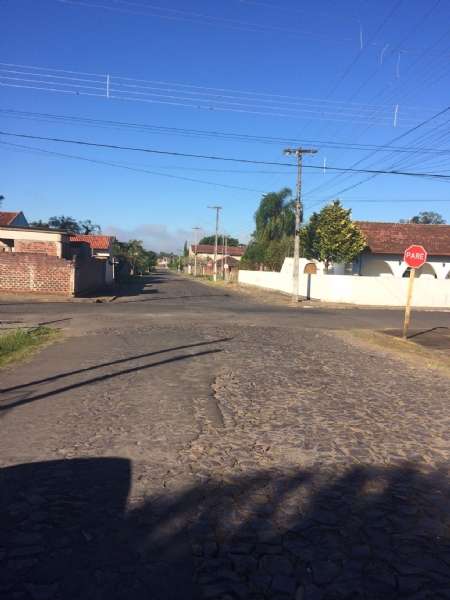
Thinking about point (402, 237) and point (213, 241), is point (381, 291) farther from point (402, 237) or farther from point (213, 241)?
point (213, 241)

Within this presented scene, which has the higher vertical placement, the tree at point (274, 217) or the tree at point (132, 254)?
the tree at point (274, 217)

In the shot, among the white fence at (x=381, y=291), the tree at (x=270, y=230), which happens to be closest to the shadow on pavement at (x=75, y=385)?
the white fence at (x=381, y=291)

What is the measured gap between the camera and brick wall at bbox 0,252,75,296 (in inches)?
1094

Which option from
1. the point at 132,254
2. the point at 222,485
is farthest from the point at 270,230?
the point at 222,485

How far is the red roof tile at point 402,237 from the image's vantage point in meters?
40.4

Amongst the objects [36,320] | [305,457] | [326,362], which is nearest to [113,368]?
[326,362]

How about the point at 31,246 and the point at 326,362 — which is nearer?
the point at 326,362

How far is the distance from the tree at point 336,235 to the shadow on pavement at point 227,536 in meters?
32.3

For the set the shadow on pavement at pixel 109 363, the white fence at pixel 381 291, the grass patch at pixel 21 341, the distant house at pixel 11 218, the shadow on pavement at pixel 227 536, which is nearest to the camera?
the shadow on pavement at pixel 227 536

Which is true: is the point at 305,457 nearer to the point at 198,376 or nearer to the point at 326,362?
the point at 198,376

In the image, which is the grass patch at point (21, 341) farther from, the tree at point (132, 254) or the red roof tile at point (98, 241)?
the tree at point (132, 254)

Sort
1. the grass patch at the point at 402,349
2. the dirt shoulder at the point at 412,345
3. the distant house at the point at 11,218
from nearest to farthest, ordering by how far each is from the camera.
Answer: the grass patch at the point at 402,349 < the dirt shoulder at the point at 412,345 < the distant house at the point at 11,218

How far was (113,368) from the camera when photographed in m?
9.46

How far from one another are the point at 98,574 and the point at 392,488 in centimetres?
255
